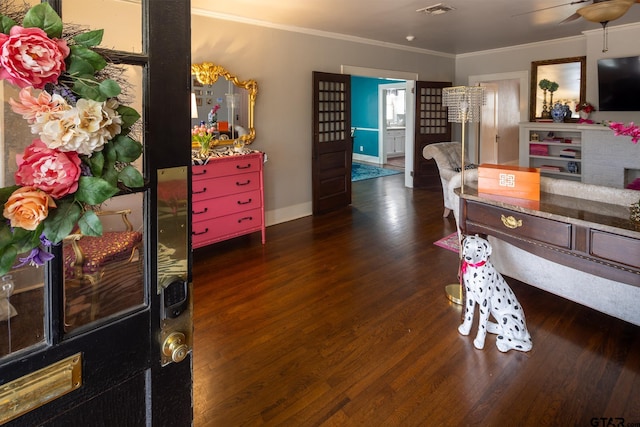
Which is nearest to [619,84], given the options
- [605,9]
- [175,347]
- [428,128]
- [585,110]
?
[585,110]

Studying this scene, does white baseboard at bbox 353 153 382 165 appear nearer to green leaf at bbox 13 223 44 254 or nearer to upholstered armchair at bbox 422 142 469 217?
upholstered armchair at bbox 422 142 469 217

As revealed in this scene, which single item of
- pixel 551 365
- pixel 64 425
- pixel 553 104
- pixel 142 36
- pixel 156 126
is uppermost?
pixel 553 104

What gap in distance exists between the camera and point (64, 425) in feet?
2.47

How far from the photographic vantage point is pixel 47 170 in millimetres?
620

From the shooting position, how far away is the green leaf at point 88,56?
2.16ft

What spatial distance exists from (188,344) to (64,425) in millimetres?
261

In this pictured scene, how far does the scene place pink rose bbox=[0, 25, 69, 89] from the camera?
0.58m

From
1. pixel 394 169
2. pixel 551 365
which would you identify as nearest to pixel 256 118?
pixel 551 365

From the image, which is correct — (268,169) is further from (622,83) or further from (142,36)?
(622,83)

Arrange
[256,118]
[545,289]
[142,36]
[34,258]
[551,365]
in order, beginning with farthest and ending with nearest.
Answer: [256,118]
[545,289]
[551,365]
[142,36]
[34,258]

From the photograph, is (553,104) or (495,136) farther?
(495,136)

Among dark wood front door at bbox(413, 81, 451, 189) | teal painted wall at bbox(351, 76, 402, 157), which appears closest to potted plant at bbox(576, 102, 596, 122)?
dark wood front door at bbox(413, 81, 451, 189)

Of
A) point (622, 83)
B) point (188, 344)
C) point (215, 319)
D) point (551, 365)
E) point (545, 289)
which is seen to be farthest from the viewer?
point (622, 83)

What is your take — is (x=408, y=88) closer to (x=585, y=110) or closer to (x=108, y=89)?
(x=585, y=110)
